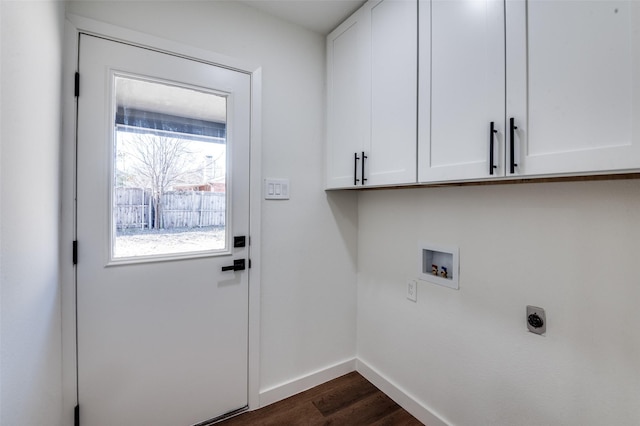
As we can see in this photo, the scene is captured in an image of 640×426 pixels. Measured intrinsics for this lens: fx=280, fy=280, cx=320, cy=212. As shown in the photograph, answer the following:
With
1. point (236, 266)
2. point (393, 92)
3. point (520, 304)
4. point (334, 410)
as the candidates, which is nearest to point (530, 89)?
point (393, 92)

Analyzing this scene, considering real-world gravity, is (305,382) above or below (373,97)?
below

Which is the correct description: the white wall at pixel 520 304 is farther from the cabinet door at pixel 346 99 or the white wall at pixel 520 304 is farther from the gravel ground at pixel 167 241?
the gravel ground at pixel 167 241

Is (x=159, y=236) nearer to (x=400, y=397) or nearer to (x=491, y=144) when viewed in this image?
(x=491, y=144)

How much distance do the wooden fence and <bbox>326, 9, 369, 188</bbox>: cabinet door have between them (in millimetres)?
769

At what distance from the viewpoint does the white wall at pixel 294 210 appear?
5.56 feet

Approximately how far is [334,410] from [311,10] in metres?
2.47

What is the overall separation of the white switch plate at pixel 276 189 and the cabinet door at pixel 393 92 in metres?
0.53

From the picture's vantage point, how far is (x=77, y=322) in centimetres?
130

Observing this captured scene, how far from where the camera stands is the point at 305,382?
6.32ft

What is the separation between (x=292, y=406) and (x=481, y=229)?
5.06ft

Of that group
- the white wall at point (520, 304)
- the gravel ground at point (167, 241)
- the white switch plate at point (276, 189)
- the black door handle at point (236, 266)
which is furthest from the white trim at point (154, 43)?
the white wall at point (520, 304)

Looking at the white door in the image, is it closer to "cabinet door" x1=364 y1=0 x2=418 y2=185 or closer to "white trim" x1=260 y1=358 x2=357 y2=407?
"white trim" x1=260 y1=358 x2=357 y2=407

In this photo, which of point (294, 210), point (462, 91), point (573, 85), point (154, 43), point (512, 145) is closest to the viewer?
point (573, 85)

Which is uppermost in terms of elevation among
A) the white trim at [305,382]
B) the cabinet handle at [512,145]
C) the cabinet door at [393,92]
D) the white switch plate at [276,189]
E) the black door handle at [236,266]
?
the cabinet door at [393,92]
